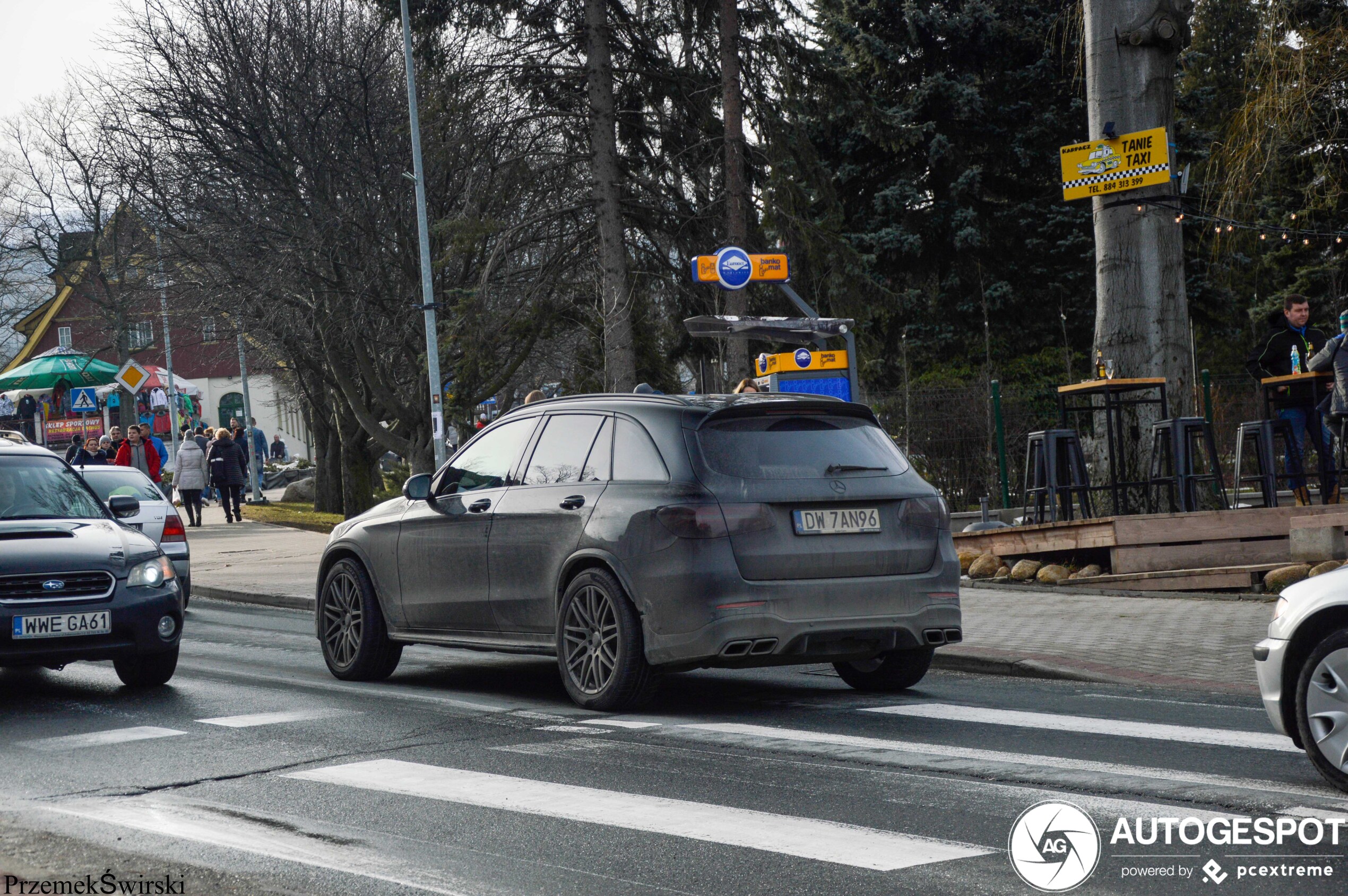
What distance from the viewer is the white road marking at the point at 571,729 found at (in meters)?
7.76

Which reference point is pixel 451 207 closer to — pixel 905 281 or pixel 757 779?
pixel 905 281

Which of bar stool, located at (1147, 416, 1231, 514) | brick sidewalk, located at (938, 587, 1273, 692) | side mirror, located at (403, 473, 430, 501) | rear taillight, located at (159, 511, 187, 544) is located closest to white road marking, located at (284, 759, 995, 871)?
side mirror, located at (403, 473, 430, 501)

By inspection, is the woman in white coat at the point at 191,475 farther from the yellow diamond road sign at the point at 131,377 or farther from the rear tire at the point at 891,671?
the rear tire at the point at 891,671

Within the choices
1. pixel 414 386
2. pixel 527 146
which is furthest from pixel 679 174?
pixel 414 386

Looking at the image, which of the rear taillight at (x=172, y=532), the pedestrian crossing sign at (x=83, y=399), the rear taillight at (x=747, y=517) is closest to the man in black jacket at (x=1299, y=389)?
the rear taillight at (x=747, y=517)

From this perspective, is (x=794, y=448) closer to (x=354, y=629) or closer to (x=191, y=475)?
(x=354, y=629)

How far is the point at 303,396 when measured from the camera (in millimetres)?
41938

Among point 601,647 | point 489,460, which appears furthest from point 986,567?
point 601,647

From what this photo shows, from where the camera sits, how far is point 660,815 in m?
5.85

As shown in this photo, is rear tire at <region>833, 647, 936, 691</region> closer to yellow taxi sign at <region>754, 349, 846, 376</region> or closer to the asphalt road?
the asphalt road

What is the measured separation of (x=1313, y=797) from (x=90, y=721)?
20.8ft

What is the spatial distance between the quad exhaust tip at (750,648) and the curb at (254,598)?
946 centimetres

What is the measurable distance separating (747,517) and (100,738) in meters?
3.52

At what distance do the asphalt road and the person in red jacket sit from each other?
19616mm
